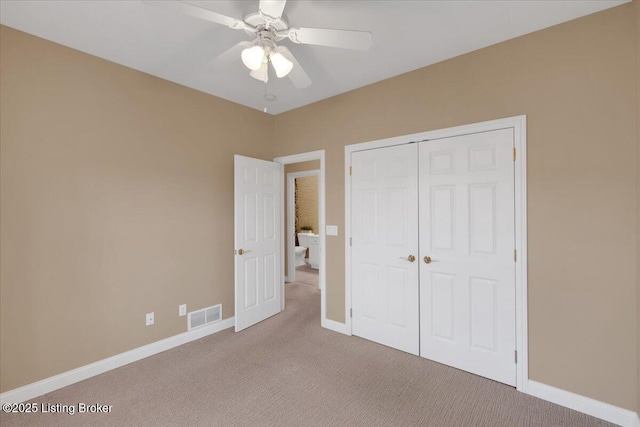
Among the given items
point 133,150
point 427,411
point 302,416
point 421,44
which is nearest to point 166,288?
point 133,150

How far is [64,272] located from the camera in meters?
2.34

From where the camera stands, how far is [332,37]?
169cm

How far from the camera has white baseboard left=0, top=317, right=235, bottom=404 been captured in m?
2.12

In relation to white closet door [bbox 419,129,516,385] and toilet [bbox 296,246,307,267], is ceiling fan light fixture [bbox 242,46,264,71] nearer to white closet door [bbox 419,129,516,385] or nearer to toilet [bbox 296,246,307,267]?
white closet door [bbox 419,129,516,385]

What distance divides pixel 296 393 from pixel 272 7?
260 centimetres

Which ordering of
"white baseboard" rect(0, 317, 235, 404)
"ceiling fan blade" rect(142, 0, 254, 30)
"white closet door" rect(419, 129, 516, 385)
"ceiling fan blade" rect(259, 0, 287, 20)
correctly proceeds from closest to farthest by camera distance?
1. "ceiling fan blade" rect(142, 0, 254, 30)
2. "ceiling fan blade" rect(259, 0, 287, 20)
3. "white baseboard" rect(0, 317, 235, 404)
4. "white closet door" rect(419, 129, 516, 385)

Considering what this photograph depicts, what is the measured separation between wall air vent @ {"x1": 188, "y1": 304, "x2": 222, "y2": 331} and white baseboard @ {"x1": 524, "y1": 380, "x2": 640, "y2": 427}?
10.0ft

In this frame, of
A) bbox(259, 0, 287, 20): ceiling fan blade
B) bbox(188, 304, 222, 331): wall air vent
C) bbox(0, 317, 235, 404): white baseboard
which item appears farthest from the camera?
bbox(188, 304, 222, 331): wall air vent

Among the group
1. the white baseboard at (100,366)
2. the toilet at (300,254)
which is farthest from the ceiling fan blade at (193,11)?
the toilet at (300,254)

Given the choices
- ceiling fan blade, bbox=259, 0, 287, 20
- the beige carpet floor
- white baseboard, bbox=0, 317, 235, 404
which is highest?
ceiling fan blade, bbox=259, 0, 287, 20

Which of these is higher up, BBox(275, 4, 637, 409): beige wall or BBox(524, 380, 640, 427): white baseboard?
BBox(275, 4, 637, 409): beige wall

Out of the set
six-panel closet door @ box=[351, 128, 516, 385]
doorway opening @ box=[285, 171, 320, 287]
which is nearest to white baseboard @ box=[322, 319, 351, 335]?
six-panel closet door @ box=[351, 128, 516, 385]

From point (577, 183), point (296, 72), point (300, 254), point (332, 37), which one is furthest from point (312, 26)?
point (300, 254)

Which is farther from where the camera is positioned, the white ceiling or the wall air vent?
the wall air vent
